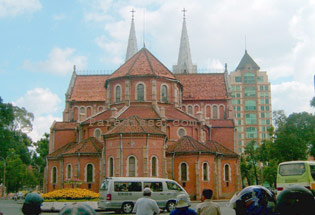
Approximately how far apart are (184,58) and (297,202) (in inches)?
3064

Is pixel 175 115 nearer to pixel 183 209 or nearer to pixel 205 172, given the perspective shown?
pixel 205 172

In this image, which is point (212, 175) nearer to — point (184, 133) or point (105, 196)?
point (184, 133)

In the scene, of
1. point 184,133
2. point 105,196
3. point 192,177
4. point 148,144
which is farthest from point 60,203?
point 184,133

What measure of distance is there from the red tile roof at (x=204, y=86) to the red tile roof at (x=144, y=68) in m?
12.3

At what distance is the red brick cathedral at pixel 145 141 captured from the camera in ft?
136

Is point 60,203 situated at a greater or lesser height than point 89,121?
lesser

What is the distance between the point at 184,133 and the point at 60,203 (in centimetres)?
2065

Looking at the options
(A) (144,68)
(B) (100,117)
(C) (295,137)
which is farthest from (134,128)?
(C) (295,137)

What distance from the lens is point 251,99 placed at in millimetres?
120188

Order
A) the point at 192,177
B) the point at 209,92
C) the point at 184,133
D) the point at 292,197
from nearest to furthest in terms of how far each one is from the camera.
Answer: the point at 292,197, the point at 192,177, the point at 184,133, the point at 209,92

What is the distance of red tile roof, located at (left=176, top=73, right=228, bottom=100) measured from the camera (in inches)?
2562

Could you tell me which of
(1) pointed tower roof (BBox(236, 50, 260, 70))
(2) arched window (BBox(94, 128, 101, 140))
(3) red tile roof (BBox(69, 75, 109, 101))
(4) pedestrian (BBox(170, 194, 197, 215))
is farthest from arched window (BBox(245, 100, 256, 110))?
(4) pedestrian (BBox(170, 194, 197, 215))

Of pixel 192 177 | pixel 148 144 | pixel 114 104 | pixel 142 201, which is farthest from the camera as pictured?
pixel 114 104

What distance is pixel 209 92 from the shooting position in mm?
65688
